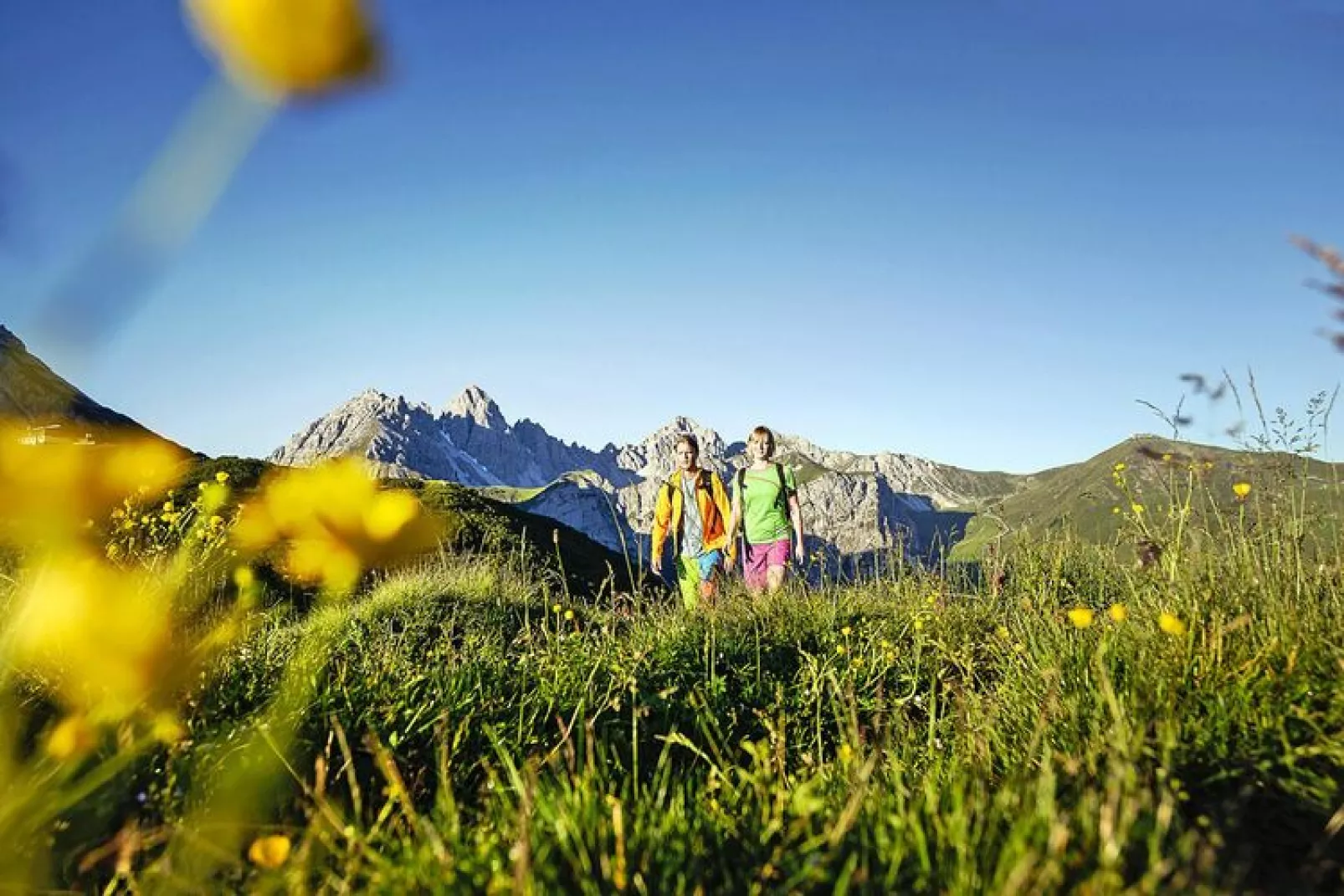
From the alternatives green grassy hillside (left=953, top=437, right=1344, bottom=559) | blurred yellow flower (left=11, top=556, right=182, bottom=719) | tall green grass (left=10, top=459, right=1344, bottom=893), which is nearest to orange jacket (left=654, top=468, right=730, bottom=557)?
tall green grass (left=10, top=459, right=1344, bottom=893)

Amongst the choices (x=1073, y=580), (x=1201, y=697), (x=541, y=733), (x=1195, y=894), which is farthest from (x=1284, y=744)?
(x=1073, y=580)

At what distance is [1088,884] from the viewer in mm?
A: 1821

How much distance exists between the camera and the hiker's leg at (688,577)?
9250 millimetres

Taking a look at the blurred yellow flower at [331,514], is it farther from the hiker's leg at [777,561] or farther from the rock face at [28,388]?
the hiker's leg at [777,561]

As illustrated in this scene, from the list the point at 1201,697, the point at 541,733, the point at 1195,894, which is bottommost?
the point at 541,733

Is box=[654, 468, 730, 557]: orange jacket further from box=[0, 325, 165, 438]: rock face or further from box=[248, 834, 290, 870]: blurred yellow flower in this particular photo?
box=[0, 325, 165, 438]: rock face

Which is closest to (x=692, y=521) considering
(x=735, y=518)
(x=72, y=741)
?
(x=735, y=518)

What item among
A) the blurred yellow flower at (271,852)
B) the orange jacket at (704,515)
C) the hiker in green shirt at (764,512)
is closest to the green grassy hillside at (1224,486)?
the blurred yellow flower at (271,852)

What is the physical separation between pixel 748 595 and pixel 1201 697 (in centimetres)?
516

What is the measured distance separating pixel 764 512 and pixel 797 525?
39 cm

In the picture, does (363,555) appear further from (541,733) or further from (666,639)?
(666,639)

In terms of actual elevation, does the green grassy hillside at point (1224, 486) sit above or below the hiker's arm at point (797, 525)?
above

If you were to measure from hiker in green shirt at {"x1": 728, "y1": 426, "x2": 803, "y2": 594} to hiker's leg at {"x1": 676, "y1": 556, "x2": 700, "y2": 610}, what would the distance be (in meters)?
0.53

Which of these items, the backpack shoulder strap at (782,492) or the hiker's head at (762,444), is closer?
the backpack shoulder strap at (782,492)
